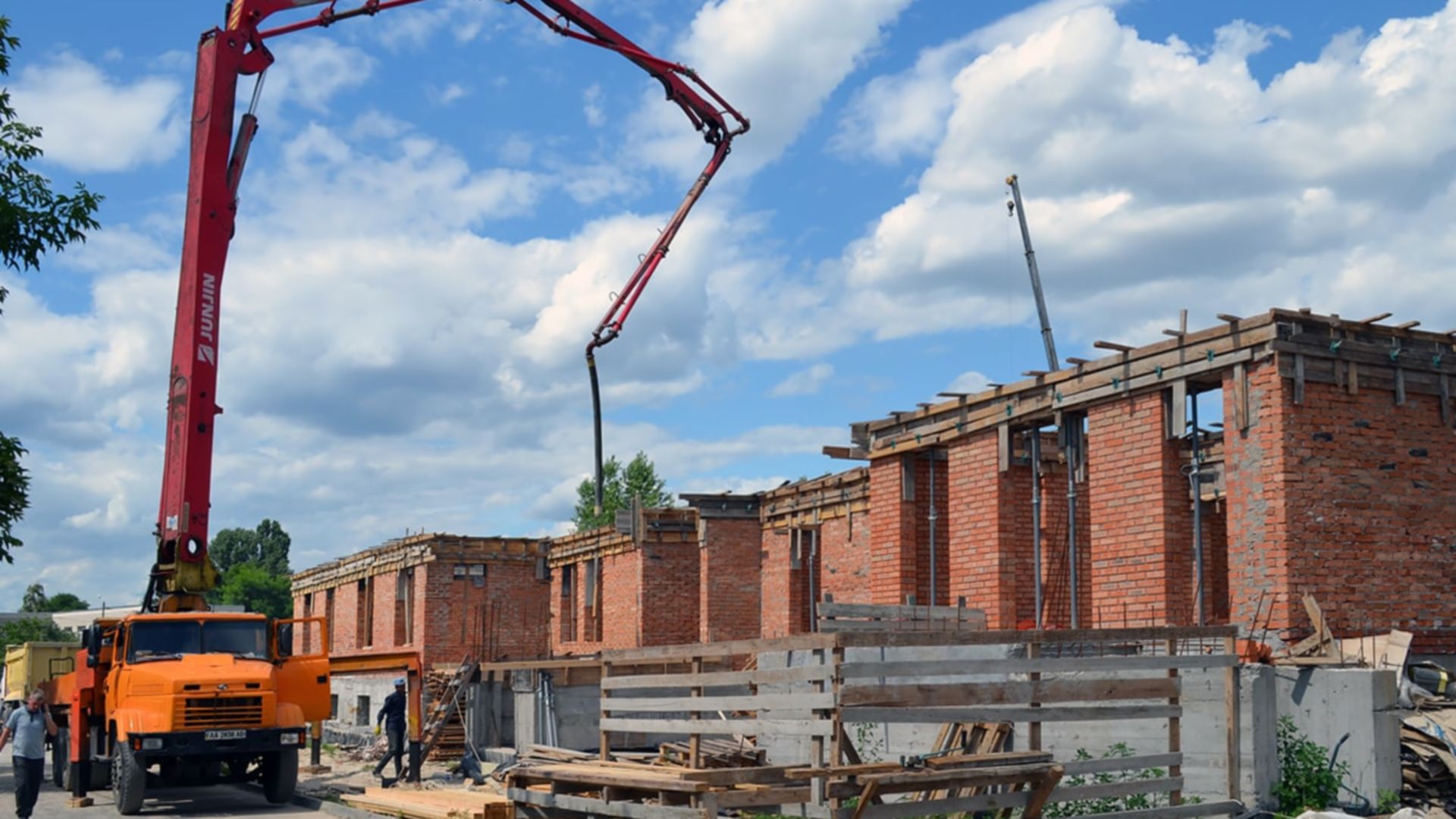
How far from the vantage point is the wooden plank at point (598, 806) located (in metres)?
10.8

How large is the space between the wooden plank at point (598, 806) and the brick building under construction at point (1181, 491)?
5808 millimetres

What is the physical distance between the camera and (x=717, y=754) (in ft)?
48.6

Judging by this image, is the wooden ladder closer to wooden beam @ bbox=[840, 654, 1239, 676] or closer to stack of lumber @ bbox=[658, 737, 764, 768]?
stack of lumber @ bbox=[658, 737, 764, 768]

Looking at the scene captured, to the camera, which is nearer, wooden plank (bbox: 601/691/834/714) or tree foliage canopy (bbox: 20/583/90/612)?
wooden plank (bbox: 601/691/834/714)

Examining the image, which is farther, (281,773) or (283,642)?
(283,642)

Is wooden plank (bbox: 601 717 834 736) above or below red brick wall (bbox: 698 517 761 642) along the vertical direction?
below

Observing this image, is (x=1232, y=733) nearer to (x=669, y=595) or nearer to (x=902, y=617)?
(x=902, y=617)

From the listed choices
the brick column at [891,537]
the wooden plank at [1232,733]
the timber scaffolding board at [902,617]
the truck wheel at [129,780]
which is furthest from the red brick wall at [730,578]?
the wooden plank at [1232,733]

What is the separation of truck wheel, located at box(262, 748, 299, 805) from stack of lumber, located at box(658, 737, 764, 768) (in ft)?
15.2

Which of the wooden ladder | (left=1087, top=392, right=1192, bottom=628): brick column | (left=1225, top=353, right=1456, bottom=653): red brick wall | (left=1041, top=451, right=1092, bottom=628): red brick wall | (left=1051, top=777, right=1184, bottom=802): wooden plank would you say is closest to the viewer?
(left=1051, top=777, right=1184, bottom=802): wooden plank

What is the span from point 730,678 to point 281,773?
7.46 meters

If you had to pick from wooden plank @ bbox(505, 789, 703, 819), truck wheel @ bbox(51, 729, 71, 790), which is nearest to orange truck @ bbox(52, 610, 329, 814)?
truck wheel @ bbox(51, 729, 71, 790)

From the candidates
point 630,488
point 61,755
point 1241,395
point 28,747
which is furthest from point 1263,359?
point 630,488

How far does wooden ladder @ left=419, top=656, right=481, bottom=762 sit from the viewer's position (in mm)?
23953
